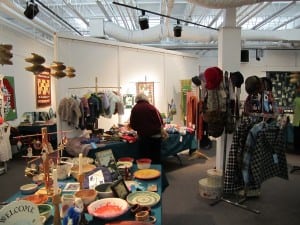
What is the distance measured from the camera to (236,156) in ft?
11.3

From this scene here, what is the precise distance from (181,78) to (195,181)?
3.46 meters

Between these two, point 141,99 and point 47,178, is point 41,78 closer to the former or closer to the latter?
point 141,99

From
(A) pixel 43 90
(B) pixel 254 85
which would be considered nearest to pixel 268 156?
(B) pixel 254 85

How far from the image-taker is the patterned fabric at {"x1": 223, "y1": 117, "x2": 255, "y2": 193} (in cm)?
340

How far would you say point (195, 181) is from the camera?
481 centimetres

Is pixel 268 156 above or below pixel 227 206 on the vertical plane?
above

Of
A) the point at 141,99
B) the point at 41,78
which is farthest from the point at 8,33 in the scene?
the point at 141,99

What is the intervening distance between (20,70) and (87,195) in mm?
6284

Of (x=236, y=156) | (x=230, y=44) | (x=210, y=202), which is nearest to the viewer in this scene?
(x=236, y=156)

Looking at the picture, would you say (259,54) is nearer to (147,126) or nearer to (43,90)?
(147,126)

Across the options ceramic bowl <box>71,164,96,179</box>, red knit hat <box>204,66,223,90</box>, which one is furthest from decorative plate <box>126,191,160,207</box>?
red knit hat <box>204,66,223,90</box>

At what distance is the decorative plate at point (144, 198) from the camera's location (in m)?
1.92

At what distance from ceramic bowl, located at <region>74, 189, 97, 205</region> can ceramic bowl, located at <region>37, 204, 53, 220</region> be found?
0.19 meters

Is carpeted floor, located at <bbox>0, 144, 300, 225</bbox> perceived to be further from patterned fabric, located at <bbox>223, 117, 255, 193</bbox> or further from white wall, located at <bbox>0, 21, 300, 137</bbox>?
white wall, located at <bbox>0, 21, 300, 137</bbox>
